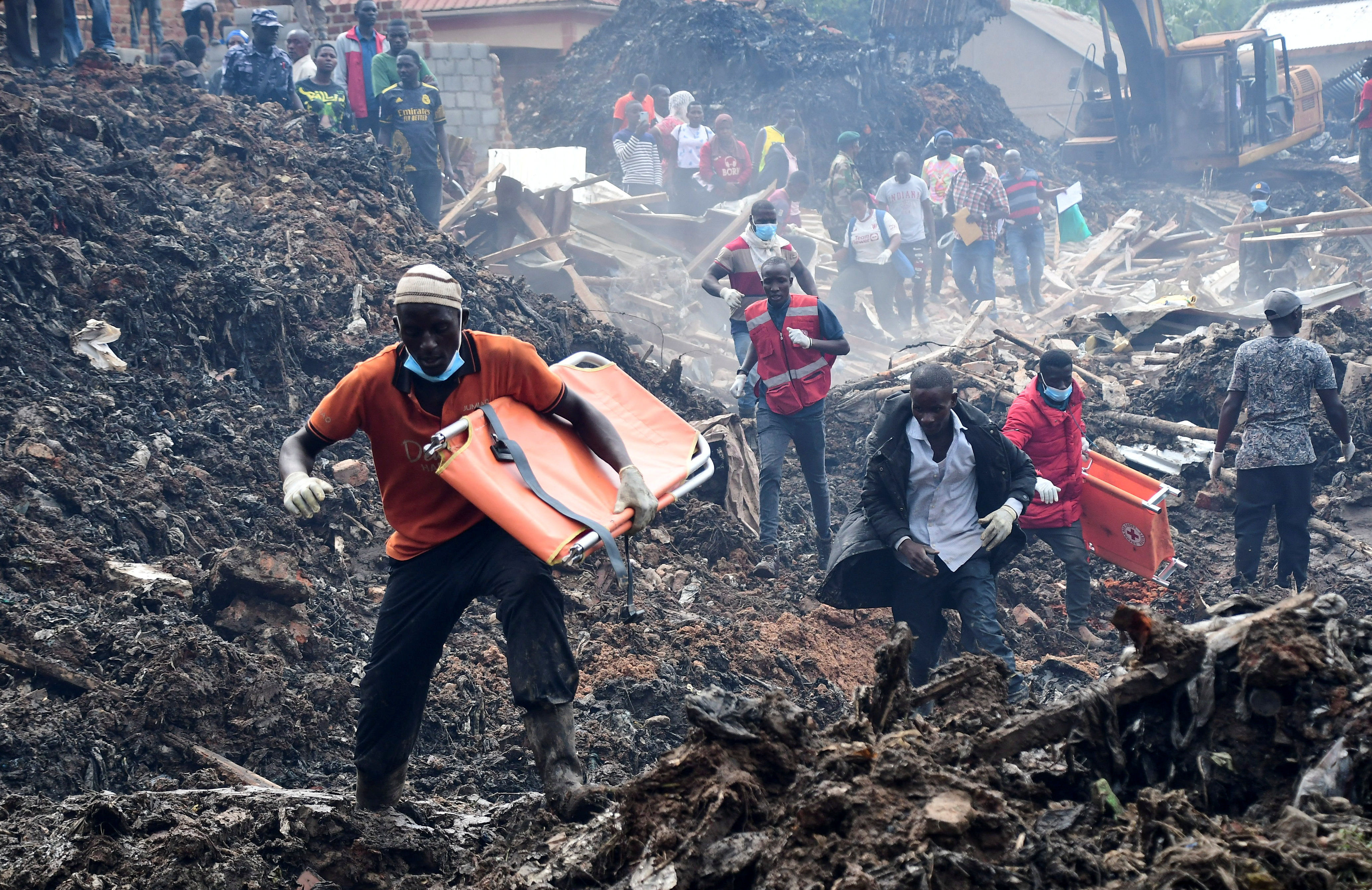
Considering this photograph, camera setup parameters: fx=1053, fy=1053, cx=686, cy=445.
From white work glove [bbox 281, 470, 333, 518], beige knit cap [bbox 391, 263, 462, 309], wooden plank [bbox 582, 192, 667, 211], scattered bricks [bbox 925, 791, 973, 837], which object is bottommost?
scattered bricks [bbox 925, 791, 973, 837]

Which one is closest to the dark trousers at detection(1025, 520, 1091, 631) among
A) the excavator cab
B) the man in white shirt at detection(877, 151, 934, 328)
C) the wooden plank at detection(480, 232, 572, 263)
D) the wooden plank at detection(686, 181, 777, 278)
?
the wooden plank at detection(480, 232, 572, 263)

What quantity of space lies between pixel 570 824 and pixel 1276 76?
2516cm

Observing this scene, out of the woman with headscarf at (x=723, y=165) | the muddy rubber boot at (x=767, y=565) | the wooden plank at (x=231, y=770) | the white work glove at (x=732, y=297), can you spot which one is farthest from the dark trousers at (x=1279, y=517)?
the woman with headscarf at (x=723, y=165)

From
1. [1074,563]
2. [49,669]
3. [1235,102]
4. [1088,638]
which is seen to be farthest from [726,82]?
[49,669]

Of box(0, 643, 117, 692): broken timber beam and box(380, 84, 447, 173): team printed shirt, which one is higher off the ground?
box(380, 84, 447, 173): team printed shirt

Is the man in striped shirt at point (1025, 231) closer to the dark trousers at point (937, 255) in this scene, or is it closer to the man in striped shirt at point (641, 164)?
the dark trousers at point (937, 255)

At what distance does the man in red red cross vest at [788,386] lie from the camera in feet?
24.9

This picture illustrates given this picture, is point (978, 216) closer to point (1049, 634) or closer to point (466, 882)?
point (1049, 634)

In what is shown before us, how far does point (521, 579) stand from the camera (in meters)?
3.46

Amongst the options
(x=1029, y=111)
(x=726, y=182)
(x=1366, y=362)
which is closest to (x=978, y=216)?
(x=726, y=182)

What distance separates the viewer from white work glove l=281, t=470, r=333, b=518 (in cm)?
359

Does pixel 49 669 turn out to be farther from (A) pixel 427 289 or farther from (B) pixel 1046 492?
(B) pixel 1046 492

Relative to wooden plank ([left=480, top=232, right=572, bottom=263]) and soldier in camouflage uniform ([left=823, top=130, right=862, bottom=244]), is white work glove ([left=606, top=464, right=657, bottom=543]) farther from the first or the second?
soldier in camouflage uniform ([left=823, top=130, right=862, bottom=244])

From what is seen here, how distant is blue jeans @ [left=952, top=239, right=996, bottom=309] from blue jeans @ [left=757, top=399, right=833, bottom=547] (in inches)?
379
